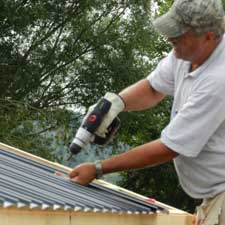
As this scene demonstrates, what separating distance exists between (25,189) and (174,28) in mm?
1132

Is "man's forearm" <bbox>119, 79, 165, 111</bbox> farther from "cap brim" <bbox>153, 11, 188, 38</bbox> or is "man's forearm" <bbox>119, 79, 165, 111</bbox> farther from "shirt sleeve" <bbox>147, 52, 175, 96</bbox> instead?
"cap brim" <bbox>153, 11, 188, 38</bbox>

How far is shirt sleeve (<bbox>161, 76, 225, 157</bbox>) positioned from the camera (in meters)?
3.69

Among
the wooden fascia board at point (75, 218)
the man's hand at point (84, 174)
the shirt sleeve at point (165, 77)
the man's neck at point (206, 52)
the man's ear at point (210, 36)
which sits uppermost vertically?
the man's ear at point (210, 36)

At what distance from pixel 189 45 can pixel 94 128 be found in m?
0.83

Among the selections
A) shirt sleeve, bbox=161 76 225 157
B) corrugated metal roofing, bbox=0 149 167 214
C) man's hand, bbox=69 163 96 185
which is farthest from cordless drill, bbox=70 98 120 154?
shirt sleeve, bbox=161 76 225 157

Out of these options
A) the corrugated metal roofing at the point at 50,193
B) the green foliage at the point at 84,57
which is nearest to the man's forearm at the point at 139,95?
the corrugated metal roofing at the point at 50,193

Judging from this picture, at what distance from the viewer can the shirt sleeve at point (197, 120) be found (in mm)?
3689

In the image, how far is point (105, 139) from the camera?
4371mm

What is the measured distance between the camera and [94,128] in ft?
14.0

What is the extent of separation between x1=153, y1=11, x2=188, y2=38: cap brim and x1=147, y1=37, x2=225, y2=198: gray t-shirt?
0.23 m

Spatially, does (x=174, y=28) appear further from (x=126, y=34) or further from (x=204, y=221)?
(x=126, y=34)

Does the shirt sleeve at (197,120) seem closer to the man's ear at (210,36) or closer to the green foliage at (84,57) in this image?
the man's ear at (210,36)

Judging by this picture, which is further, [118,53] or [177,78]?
[118,53]

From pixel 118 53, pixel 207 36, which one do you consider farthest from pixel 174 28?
pixel 118 53
